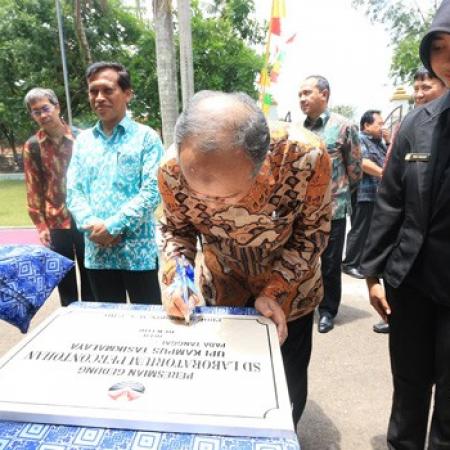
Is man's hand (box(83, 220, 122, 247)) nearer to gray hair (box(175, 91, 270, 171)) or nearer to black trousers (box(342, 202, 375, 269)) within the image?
gray hair (box(175, 91, 270, 171))

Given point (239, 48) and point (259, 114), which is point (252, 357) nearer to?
point (259, 114)

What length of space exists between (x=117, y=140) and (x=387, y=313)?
5.09 feet

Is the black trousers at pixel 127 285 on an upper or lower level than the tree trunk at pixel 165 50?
lower

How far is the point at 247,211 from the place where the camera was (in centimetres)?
117

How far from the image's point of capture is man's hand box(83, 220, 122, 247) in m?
2.04

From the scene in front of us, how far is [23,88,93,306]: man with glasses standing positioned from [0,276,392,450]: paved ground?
0.86m

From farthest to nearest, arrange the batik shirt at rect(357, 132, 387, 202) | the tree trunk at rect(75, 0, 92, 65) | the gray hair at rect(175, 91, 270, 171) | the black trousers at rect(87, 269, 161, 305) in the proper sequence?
1. the tree trunk at rect(75, 0, 92, 65)
2. the batik shirt at rect(357, 132, 387, 202)
3. the black trousers at rect(87, 269, 161, 305)
4. the gray hair at rect(175, 91, 270, 171)

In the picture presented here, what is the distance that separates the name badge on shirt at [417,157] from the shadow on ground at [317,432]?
1317 millimetres

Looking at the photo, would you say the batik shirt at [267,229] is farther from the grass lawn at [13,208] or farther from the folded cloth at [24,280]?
the grass lawn at [13,208]

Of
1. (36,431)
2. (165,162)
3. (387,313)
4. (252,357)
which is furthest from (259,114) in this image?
(387,313)

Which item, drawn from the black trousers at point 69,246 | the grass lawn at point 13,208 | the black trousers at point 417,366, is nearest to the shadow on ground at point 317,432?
the black trousers at point 417,366

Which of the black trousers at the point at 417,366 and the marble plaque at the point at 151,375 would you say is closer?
the marble plaque at the point at 151,375

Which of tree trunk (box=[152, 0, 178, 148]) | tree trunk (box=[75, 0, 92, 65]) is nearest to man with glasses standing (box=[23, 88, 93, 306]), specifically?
tree trunk (box=[152, 0, 178, 148])

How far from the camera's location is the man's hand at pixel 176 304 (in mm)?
1136
